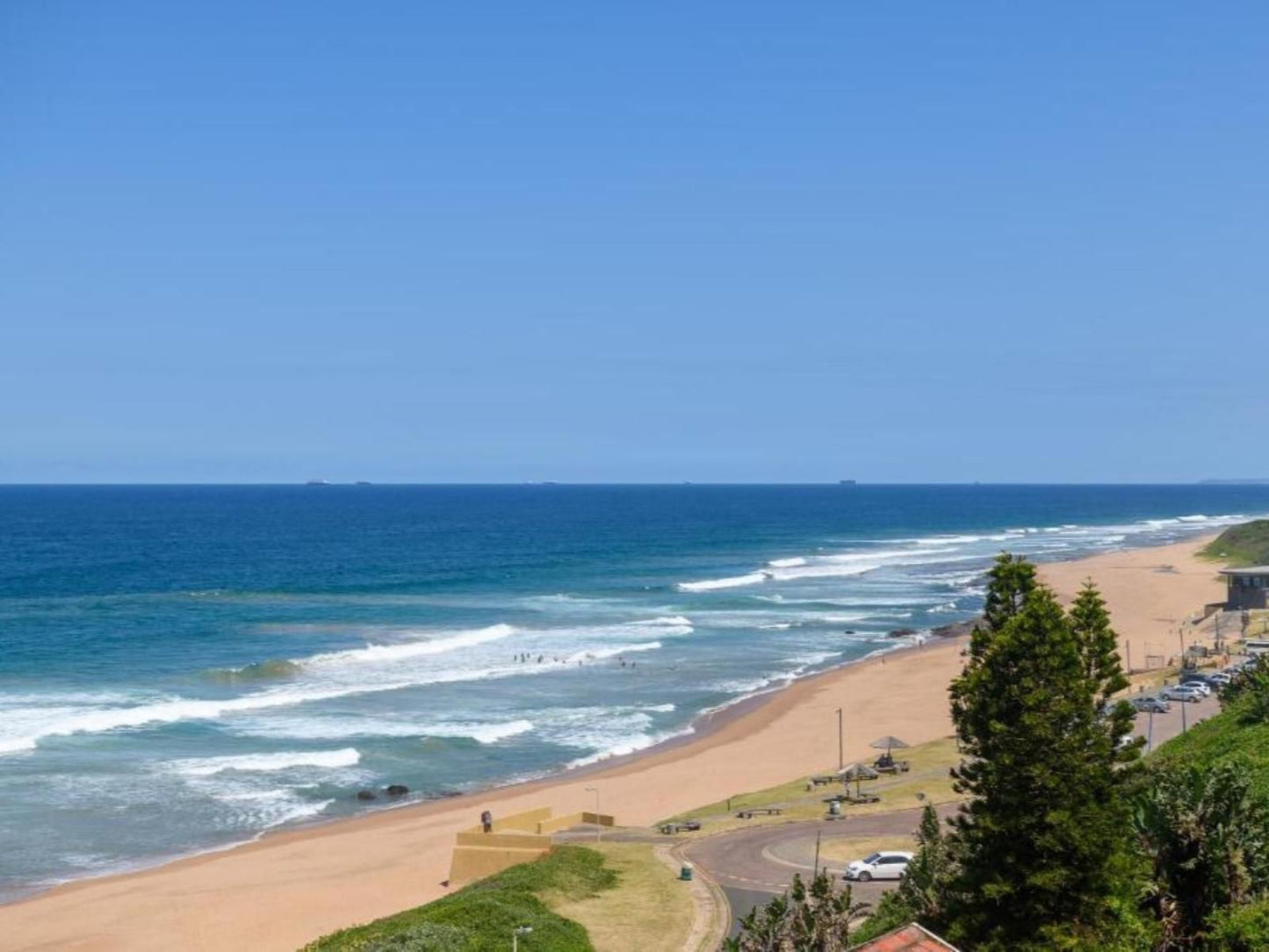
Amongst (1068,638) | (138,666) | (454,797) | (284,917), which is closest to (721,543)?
(138,666)

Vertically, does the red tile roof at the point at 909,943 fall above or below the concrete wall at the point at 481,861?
above

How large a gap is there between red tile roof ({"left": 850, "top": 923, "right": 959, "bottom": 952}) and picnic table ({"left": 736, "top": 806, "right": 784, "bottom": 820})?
22434 mm

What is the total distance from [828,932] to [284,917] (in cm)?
1997

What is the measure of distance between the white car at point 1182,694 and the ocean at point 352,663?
18.9 m

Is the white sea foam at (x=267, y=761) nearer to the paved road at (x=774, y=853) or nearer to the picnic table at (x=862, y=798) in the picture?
the paved road at (x=774, y=853)

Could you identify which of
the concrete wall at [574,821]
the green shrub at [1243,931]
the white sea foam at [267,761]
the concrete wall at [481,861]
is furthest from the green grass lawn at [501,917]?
the white sea foam at [267,761]

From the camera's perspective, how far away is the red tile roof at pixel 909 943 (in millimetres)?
15766

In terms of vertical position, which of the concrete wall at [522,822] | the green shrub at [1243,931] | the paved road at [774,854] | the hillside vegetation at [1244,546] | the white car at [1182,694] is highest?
the hillside vegetation at [1244,546]

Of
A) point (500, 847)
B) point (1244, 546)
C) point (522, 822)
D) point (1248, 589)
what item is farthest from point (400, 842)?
point (1244, 546)

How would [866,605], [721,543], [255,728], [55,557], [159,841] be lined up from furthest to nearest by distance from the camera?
[721,543], [55,557], [866,605], [255,728], [159,841]

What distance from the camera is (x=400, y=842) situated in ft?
130

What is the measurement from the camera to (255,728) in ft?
176

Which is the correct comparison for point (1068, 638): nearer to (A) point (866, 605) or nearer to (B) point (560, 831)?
(B) point (560, 831)

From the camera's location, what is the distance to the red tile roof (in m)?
15.8
